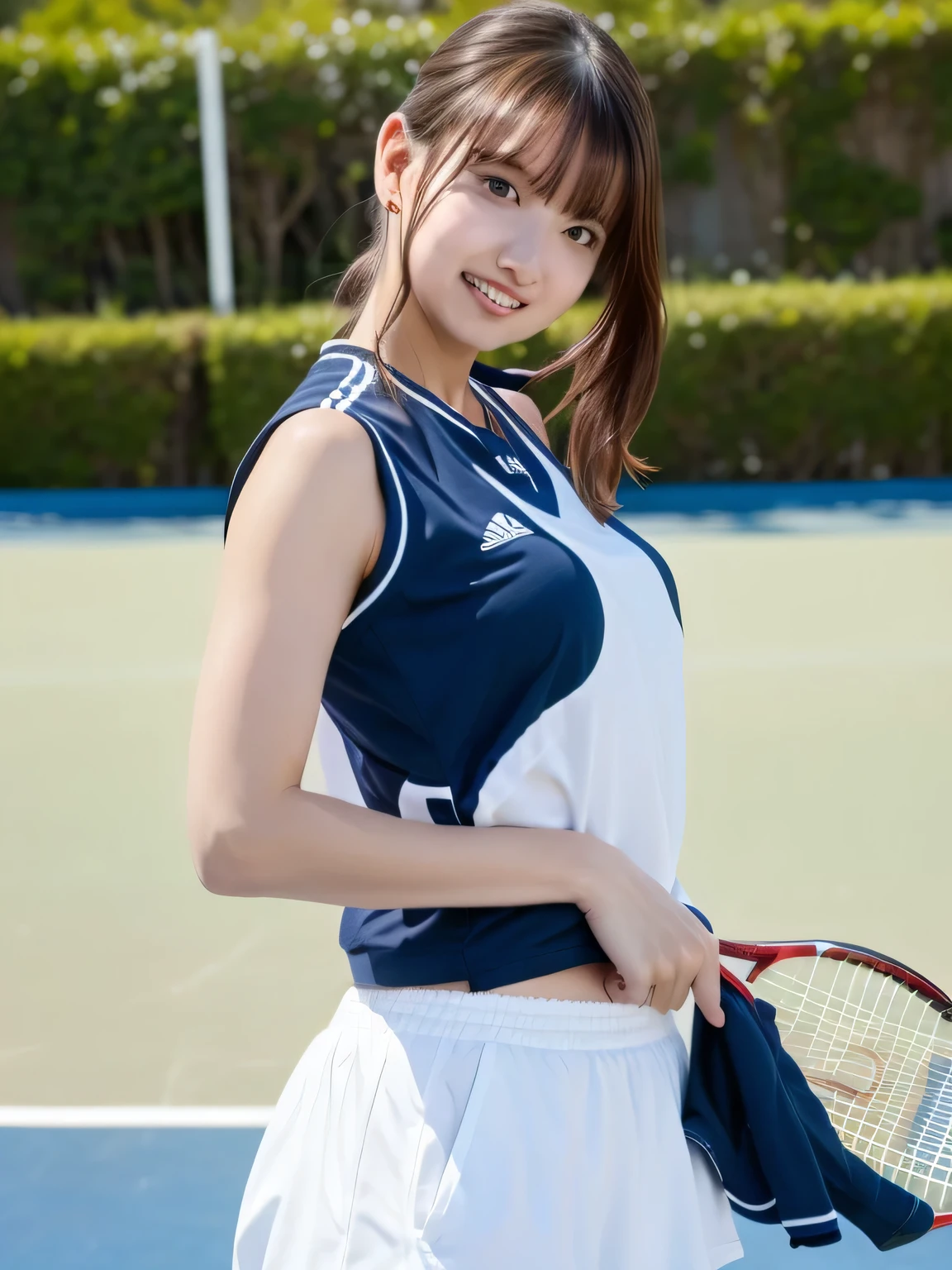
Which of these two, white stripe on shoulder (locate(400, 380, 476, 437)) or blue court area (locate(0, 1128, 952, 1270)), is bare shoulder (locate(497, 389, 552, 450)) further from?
blue court area (locate(0, 1128, 952, 1270))

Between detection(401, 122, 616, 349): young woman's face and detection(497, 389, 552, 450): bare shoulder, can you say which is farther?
detection(497, 389, 552, 450): bare shoulder

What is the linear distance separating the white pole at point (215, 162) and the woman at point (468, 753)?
560 inches

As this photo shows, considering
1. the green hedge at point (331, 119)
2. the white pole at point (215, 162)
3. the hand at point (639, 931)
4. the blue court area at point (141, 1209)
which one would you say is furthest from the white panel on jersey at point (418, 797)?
the green hedge at point (331, 119)

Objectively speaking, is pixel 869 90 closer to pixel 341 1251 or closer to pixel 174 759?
pixel 174 759

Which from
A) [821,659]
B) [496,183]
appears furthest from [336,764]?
[821,659]

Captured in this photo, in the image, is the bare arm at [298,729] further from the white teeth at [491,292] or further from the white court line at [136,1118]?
the white court line at [136,1118]

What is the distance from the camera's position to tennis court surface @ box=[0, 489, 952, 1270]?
9.73ft

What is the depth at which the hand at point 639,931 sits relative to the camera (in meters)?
1.36

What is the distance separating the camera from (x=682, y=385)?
44.2ft

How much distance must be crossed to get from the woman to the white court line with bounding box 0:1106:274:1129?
5.96ft

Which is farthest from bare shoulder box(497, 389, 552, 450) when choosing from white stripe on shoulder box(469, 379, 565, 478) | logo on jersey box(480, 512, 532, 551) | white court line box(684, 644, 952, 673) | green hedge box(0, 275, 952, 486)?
green hedge box(0, 275, 952, 486)

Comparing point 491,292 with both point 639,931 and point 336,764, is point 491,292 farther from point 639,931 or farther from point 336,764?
point 639,931

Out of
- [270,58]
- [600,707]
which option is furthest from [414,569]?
[270,58]

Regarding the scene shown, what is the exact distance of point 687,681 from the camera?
728 cm
